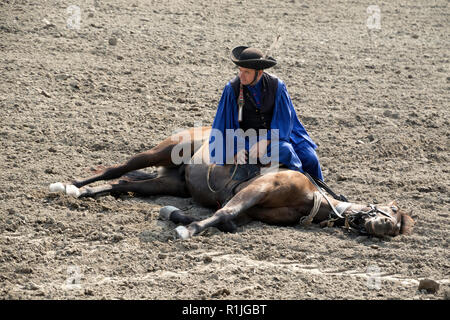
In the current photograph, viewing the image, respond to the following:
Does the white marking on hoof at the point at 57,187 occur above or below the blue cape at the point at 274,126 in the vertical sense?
below

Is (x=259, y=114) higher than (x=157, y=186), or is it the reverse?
(x=259, y=114)

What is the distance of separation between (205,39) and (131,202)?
4.71 m

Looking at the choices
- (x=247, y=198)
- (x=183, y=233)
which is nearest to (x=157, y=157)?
(x=247, y=198)

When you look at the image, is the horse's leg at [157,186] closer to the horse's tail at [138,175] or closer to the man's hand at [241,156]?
the horse's tail at [138,175]

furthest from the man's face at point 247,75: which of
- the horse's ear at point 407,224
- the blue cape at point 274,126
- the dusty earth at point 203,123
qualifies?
the horse's ear at point 407,224

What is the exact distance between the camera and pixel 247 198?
6320 millimetres

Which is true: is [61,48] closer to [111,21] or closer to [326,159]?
[111,21]

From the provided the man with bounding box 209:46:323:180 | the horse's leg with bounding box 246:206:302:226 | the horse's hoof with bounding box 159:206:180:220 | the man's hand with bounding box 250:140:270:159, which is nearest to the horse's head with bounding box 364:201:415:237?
the horse's leg with bounding box 246:206:302:226

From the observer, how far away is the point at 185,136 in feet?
24.4

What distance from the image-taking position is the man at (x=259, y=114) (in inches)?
263

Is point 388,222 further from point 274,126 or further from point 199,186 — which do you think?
Result: point 199,186

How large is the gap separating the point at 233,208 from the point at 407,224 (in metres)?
1.52

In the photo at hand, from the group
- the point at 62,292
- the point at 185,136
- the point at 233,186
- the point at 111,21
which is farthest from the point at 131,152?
the point at 111,21

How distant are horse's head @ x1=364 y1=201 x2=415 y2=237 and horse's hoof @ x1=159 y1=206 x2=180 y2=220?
1.67 m
